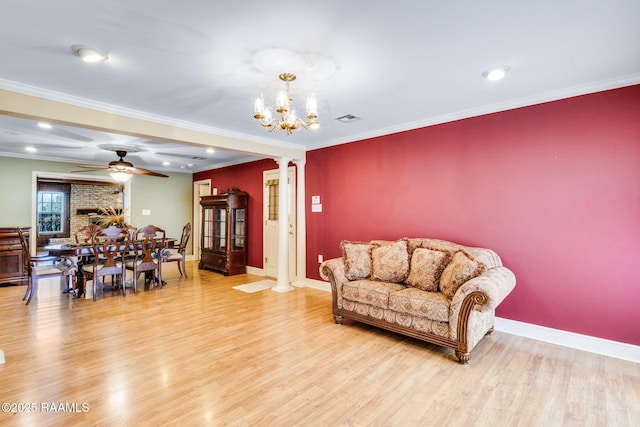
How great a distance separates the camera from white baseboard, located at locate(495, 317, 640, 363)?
9.10 ft

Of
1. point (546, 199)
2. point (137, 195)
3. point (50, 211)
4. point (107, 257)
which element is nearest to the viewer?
point (546, 199)

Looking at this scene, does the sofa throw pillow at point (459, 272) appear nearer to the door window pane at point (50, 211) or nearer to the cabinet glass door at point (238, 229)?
the cabinet glass door at point (238, 229)

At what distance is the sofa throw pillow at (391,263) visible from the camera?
354 centimetres

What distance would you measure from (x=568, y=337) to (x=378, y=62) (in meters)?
3.15

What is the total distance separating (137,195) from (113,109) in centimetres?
469

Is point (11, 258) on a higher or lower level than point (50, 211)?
lower

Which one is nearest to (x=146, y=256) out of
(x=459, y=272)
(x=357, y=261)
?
(x=357, y=261)

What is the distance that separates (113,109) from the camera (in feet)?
11.1

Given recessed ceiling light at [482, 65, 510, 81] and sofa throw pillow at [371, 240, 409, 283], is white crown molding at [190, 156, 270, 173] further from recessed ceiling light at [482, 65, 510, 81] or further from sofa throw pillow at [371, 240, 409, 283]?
recessed ceiling light at [482, 65, 510, 81]

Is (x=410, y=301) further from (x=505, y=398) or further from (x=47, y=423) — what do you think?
(x=47, y=423)

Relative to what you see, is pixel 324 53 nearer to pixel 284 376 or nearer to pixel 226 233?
pixel 284 376

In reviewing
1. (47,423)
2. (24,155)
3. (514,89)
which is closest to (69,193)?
(24,155)

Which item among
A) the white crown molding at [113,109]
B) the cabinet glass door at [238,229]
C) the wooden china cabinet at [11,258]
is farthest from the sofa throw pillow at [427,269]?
the wooden china cabinet at [11,258]

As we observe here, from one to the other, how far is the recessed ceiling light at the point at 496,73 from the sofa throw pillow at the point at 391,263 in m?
1.91
